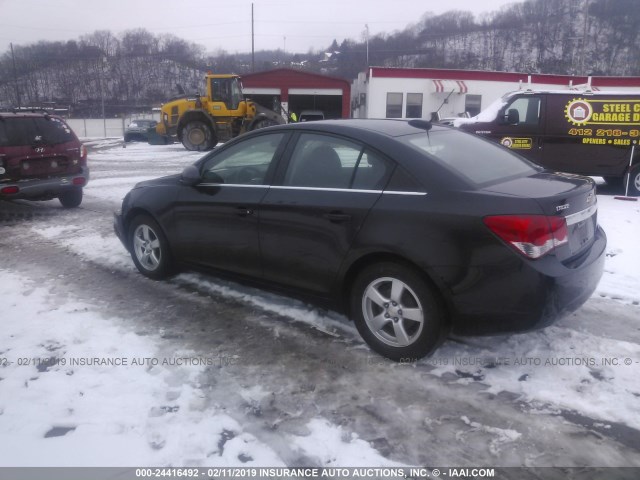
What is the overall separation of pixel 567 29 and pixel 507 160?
311 feet

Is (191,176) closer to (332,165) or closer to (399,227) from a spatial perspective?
(332,165)

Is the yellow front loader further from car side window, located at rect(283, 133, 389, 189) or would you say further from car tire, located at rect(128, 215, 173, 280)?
car side window, located at rect(283, 133, 389, 189)

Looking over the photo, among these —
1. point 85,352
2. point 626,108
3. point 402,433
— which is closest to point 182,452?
point 402,433

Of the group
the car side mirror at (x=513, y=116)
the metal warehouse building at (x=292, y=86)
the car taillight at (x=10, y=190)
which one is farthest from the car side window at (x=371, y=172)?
the metal warehouse building at (x=292, y=86)

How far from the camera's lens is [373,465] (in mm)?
2434

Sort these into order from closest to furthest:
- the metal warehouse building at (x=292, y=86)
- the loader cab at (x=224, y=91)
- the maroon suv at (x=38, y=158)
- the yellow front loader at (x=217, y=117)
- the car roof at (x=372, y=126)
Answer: the car roof at (x=372, y=126) < the maroon suv at (x=38, y=158) < the yellow front loader at (x=217, y=117) < the loader cab at (x=224, y=91) < the metal warehouse building at (x=292, y=86)

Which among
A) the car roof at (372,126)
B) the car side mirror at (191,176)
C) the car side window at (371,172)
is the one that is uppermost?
the car roof at (372,126)

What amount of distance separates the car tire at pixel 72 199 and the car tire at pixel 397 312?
7111 millimetres

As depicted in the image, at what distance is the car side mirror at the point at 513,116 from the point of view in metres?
9.87

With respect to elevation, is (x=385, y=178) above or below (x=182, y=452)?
above

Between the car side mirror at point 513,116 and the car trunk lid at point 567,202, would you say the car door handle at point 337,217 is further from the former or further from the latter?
the car side mirror at point 513,116

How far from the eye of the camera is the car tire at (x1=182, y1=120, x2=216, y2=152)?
20922mm

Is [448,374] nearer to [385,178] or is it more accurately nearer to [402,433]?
[402,433]

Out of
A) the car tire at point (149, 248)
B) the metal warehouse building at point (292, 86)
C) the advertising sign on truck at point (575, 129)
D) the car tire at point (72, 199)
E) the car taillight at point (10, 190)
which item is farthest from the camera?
the metal warehouse building at point (292, 86)
